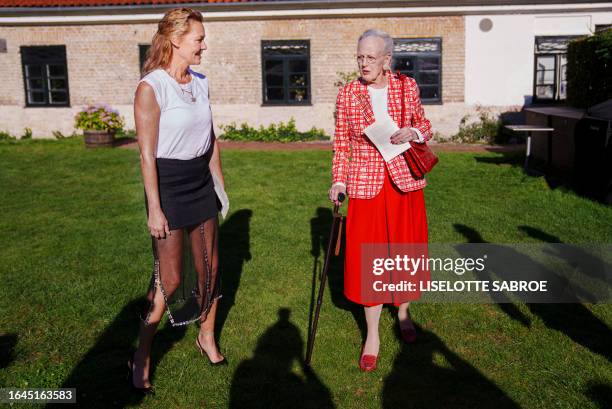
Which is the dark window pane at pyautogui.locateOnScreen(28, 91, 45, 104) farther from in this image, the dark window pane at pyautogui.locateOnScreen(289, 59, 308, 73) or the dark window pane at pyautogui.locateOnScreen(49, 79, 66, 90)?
the dark window pane at pyautogui.locateOnScreen(289, 59, 308, 73)

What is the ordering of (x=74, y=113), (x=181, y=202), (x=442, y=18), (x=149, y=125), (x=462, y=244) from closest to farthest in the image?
(x=149, y=125) < (x=181, y=202) < (x=462, y=244) < (x=442, y=18) < (x=74, y=113)

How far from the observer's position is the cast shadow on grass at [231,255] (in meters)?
4.91

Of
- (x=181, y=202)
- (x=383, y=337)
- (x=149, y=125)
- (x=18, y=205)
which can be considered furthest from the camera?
(x=18, y=205)

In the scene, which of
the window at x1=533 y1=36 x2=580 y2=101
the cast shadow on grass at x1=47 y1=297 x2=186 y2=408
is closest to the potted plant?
the cast shadow on grass at x1=47 y1=297 x2=186 y2=408

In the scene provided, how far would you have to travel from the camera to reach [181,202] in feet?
11.3

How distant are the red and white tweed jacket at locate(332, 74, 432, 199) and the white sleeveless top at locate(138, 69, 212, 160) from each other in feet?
2.92

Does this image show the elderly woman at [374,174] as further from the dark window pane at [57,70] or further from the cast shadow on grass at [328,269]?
the dark window pane at [57,70]

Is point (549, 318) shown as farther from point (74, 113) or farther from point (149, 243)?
point (74, 113)

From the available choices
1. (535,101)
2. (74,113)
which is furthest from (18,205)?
(535,101)

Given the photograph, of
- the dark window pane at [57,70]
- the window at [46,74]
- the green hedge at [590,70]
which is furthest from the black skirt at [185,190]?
the dark window pane at [57,70]

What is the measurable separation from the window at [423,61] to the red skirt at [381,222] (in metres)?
13.4

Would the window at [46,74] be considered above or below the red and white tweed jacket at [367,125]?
above

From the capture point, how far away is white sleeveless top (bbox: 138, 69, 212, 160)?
3.23 metres

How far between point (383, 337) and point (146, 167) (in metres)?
2.13
